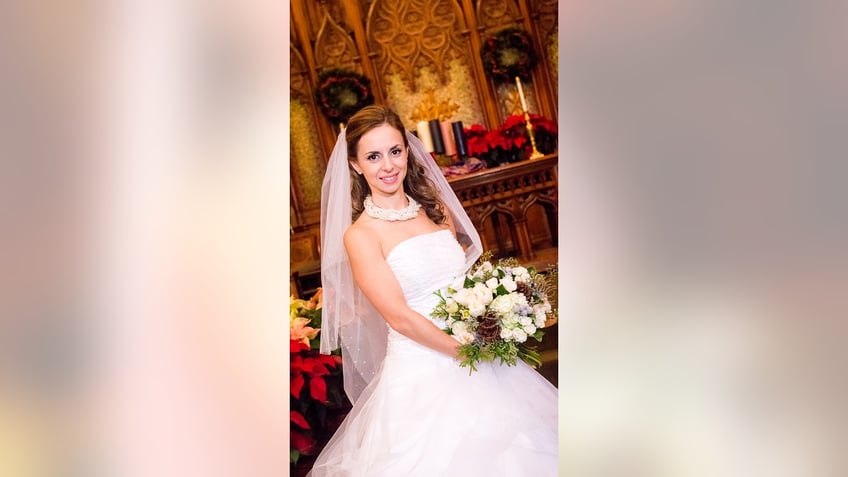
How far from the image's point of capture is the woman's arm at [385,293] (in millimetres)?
2596

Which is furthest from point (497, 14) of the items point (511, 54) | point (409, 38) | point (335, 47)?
point (335, 47)

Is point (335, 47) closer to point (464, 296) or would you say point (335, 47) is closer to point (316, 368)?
point (316, 368)

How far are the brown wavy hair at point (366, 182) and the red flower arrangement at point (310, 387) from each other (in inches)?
23.2

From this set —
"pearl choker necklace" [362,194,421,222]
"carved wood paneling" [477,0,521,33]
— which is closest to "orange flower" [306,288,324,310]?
"pearl choker necklace" [362,194,421,222]

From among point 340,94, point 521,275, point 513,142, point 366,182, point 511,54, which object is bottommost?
point 521,275

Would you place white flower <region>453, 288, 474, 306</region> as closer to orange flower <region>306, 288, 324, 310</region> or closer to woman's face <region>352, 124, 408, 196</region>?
woman's face <region>352, 124, 408, 196</region>

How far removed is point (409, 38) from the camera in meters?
5.80

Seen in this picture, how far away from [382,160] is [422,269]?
1.48ft

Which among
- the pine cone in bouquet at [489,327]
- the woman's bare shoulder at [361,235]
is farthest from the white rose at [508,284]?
the woman's bare shoulder at [361,235]

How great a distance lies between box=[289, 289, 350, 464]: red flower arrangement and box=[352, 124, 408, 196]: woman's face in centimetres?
70

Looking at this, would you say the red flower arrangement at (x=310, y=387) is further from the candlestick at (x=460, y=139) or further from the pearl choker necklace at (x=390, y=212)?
the candlestick at (x=460, y=139)
